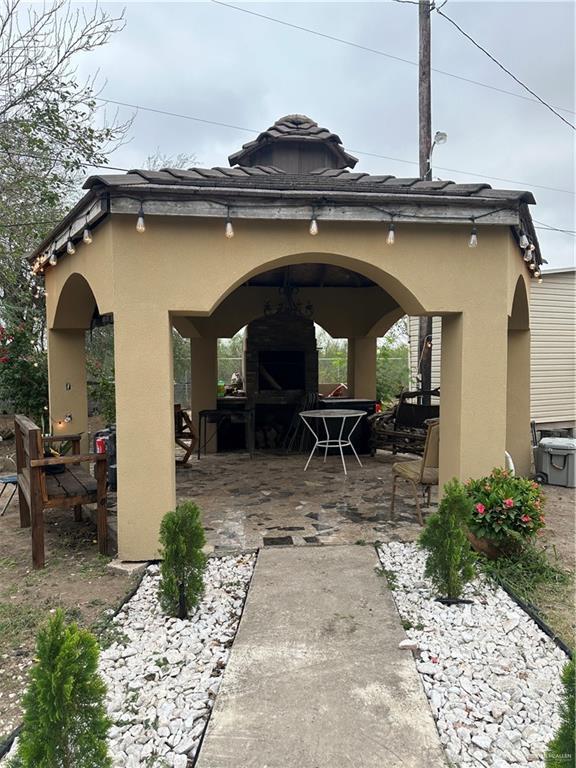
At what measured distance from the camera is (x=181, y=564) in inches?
122

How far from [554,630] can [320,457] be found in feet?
18.5

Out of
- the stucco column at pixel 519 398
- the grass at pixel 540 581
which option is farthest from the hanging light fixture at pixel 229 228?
the stucco column at pixel 519 398

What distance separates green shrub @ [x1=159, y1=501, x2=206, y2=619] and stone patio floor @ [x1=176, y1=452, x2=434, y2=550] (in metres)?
1.09

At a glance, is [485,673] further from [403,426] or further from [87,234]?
[403,426]

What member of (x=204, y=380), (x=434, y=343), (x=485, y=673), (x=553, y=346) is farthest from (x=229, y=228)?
(x=553, y=346)

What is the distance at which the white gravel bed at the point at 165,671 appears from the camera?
2.08 meters

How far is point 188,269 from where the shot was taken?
4.05 m

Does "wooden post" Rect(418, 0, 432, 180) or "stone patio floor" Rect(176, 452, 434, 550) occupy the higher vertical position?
"wooden post" Rect(418, 0, 432, 180)

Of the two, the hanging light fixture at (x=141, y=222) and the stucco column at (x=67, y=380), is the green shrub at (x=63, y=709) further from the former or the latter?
the stucco column at (x=67, y=380)

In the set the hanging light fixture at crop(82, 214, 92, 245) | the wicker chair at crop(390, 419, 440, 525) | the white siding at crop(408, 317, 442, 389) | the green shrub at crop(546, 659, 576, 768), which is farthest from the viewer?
the white siding at crop(408, 317, 442, 389)

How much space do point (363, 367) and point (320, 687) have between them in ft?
25.6

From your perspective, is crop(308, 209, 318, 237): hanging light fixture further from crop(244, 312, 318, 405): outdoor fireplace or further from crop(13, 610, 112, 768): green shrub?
crop(244, 312, 318, 405): outdoor fireplace

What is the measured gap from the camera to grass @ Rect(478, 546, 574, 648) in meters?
3.15

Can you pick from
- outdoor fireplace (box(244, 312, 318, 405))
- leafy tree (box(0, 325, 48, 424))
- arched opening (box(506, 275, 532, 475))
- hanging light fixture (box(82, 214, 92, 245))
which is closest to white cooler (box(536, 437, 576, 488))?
arched opening (box(506, 275, 532, 475))
